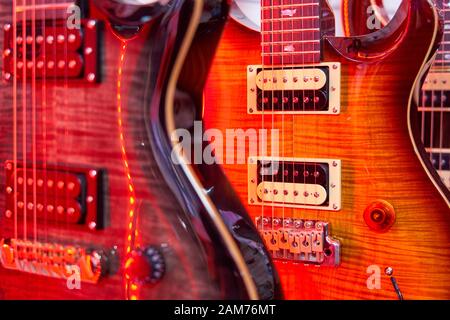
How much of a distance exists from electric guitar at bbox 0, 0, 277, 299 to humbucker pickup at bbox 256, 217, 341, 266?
0.44 ft

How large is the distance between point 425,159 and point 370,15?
0.37 meters

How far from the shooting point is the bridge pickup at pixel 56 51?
3.42 feet

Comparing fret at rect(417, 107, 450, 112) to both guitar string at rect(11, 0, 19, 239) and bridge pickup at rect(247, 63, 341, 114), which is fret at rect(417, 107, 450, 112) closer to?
bridge pickup at rect(247, 63, 341, 114)

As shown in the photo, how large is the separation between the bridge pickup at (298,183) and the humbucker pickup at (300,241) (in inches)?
1.2

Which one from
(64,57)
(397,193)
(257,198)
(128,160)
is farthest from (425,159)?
(64,57)

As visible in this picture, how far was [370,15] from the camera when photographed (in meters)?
1.35

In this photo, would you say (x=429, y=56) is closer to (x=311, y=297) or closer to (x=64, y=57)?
(x=311, y=297)

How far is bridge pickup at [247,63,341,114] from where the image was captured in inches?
45.6

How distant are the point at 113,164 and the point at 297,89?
13.7 inches

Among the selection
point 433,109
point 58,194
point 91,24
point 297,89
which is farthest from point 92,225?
point 433,109

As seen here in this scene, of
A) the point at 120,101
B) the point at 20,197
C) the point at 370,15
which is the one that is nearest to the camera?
the point at 120,101

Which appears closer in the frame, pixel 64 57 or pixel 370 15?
pixel 64 57

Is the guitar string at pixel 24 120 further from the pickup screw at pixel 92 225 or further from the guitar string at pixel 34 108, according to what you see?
the pickup screw at pixel 92 225

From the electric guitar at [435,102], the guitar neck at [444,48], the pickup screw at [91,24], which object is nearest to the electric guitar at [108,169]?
the pickup screw at [91,24]
